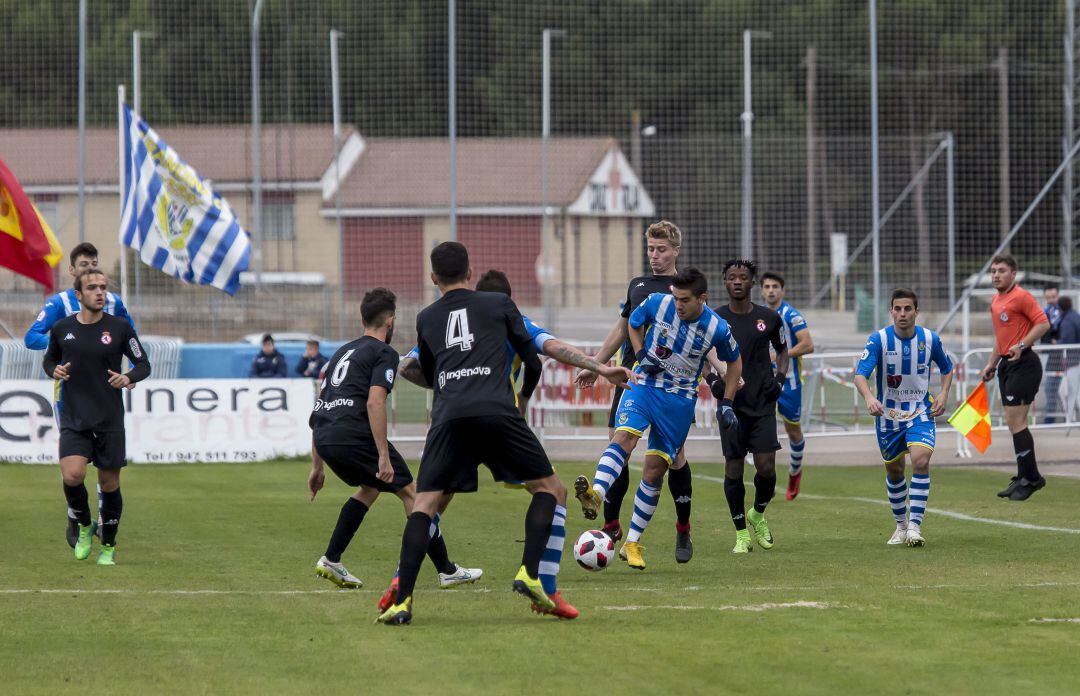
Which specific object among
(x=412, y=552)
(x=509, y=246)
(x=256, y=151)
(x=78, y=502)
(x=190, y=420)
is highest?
(x=256, y=151)

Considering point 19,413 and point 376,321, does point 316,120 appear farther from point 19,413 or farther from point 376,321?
point 376,321

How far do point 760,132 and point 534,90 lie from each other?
8342mm

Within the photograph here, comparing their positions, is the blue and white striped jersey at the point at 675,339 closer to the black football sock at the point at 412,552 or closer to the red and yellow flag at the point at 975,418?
the black football sock at the point at 412,552

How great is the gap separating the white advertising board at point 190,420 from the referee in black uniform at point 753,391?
9916 mm

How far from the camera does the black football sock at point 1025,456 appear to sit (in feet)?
48.4

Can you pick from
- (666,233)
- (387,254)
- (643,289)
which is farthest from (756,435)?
(387,254)

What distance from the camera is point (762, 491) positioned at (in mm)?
11758

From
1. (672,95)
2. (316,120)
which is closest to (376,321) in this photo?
(316,120)

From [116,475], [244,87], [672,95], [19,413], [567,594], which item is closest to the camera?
[567,594]

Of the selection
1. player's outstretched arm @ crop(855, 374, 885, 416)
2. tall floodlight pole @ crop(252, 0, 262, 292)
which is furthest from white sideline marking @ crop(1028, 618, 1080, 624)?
tall floodlight pole @ crop(252, 0, 262, 292)

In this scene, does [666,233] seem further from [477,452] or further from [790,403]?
[790,403]

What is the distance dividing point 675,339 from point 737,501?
5.52 feet

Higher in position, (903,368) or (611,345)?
(611,345)

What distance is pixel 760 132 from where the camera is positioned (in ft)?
134
